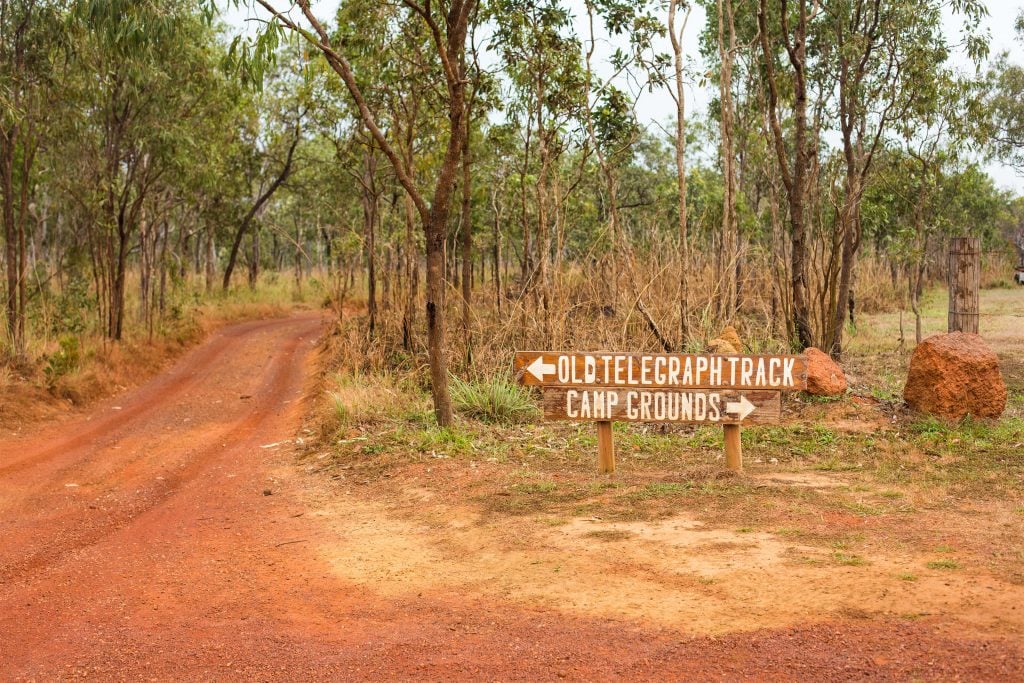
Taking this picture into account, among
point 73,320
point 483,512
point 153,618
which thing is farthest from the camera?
point 73,320

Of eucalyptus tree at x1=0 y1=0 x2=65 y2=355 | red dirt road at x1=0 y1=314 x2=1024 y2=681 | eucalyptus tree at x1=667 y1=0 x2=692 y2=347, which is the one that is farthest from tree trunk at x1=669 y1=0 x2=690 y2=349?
eucalyptus tree at x1=0 y1=0 x2=65 y2=355

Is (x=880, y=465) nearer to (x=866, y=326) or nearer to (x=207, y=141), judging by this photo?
(x=866, y=326)

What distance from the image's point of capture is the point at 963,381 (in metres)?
8.20

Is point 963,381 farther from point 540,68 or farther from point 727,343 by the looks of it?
point 540,68

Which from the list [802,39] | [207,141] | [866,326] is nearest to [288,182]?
[207,141]

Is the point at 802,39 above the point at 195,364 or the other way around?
above

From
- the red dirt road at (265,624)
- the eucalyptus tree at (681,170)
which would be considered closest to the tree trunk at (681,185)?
the eucalyptus tree at (681,170)

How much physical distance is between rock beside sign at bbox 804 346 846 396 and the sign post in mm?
2448

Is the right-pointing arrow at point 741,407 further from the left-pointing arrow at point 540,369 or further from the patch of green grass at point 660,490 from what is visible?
the left-pointing arrow at point 540,369

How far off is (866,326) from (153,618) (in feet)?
46.8

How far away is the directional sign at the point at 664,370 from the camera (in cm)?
663

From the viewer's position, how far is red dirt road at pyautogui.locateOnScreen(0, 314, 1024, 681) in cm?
397

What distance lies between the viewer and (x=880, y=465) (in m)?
7.32

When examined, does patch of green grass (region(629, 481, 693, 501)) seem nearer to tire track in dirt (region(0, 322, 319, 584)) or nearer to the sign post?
Result: the sign post
